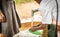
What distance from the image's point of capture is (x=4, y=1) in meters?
1.23

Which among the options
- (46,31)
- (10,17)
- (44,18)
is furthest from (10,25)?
(44,18)

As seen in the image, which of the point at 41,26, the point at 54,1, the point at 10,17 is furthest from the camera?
the point at 10,17

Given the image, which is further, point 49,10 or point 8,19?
point 8,19

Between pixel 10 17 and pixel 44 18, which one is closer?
pixel 44 18

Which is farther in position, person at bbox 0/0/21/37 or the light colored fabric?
person at bbox 0/0/21/37

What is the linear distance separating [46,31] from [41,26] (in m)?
0.08

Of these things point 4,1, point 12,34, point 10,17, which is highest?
point 4,1

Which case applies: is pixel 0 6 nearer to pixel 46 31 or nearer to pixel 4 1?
pixel 4 1

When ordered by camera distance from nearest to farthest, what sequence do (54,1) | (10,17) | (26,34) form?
(54,1), (26,34), (10,17)

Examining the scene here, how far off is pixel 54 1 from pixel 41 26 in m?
0.21

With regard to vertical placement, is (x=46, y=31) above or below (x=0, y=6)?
below

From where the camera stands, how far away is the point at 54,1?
0.77m

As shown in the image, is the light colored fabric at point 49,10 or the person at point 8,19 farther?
the person at point 8,19

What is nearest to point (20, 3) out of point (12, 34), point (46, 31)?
point (12, 34)
